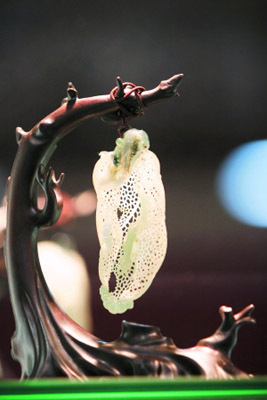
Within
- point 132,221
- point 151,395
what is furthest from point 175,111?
point 151,395

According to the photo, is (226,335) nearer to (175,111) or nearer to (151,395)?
(151,395)

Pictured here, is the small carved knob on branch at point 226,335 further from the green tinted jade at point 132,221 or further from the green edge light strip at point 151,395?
the green edge light strip at point 151,395

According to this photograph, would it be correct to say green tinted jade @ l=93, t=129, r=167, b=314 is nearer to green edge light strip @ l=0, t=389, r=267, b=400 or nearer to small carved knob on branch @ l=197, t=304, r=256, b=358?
small carved knob on branch @ l=197, t=304, r=256, b=358

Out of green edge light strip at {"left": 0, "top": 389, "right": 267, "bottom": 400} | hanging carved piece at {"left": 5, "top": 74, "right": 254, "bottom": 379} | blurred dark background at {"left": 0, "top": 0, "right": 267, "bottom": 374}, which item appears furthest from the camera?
blurred dark background at {"left": 0, "top": 0, "right": 267, "bottom": 374}

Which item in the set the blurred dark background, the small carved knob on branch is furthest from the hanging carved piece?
the blurred dark background

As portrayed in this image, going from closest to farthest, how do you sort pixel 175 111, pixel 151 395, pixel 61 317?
pixel 151 395, pixel 61 317, pixel 175 111

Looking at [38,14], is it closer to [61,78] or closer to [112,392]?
[61,78]
